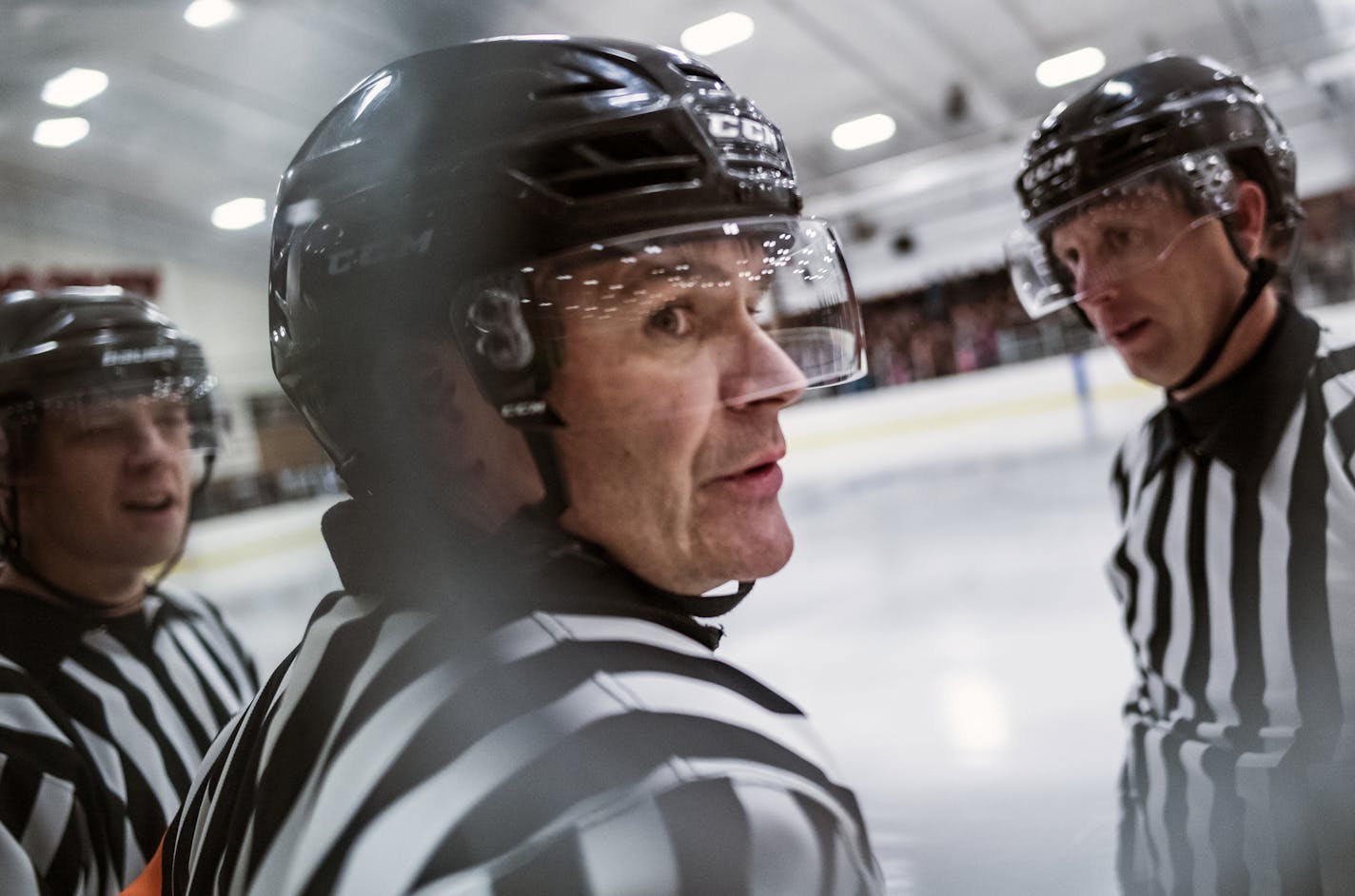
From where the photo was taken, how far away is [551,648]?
0.38 m

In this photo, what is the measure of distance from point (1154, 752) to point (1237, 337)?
460mm

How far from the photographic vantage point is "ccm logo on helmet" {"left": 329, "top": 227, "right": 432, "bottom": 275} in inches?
17.5

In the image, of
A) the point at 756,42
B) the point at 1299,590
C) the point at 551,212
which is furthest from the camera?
the point at 756,42

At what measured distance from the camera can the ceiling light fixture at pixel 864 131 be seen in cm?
183

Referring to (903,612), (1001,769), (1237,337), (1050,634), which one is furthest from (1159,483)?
(903,612)

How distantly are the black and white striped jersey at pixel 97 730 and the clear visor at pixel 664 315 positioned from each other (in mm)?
623

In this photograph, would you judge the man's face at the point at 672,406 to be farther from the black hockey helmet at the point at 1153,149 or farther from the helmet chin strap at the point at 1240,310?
the helmet chin strap at the point at 1240,310

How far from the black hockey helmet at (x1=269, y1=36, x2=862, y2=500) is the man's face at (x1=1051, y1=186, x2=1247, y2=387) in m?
0.63

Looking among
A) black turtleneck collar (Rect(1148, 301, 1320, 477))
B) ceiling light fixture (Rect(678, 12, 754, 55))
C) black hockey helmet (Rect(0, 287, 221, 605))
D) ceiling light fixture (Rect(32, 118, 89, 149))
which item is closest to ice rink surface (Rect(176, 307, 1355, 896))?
black hockey helmet (Rect(0, 287, 221, 605))

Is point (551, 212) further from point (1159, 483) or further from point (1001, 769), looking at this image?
point (1001, 769)

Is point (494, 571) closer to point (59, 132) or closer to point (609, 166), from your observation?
point (609, 166)

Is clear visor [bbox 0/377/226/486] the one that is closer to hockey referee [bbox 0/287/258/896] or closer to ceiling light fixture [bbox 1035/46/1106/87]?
hockey referee [bbox 0/287/258/896]

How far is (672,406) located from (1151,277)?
0.83 metres

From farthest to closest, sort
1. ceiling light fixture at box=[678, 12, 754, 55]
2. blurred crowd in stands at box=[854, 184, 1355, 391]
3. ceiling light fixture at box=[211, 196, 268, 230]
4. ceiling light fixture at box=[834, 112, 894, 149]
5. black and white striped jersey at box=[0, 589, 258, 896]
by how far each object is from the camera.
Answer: ceiling light fixture at box=[834, 112, 894, 149], blurred crowd in stands at box=[854, 184, 1355, 391], ceiling light fixture at box=[678, 12, 754, 55], black and white striped jersey at box=[0, 589, 258, 896], ceiling light fixture at box=[211, 196, 268, 230]
